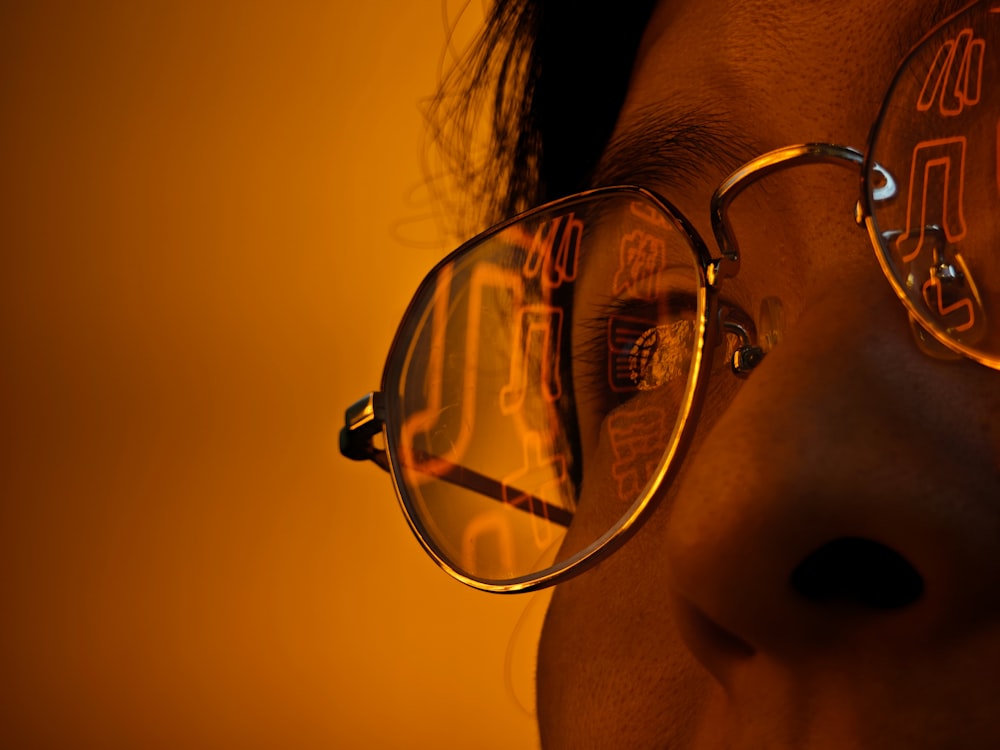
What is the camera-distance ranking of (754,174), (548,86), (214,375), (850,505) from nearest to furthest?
(850,505)
(754,174)
(548,86)
(214,375)

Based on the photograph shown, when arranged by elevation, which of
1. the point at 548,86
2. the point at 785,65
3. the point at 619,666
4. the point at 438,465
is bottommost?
the point at 619,666

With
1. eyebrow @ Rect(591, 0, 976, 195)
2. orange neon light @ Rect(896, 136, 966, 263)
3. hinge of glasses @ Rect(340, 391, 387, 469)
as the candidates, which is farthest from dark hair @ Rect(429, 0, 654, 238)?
orange neon light @ Rect(896, 136, 966, 263)

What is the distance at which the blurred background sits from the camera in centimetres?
124

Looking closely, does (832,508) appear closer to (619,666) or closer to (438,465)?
(619,666)

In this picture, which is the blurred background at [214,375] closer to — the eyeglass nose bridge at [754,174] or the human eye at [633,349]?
the human eye at [633,349]

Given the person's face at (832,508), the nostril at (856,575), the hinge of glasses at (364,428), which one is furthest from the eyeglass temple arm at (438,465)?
the nostril at (856,575)

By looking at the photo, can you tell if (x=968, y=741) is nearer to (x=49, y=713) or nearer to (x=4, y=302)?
(x=49, y=713)

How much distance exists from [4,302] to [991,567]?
144cm

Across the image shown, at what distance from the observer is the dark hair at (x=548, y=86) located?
2.17ft

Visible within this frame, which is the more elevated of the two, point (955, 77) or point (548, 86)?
point (548, 86)

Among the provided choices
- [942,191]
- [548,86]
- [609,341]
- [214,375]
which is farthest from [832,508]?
[214,375]

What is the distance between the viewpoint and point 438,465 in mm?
603

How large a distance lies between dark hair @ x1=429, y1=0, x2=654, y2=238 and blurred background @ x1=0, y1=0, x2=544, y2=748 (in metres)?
0.39

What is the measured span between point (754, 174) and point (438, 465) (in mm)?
284
